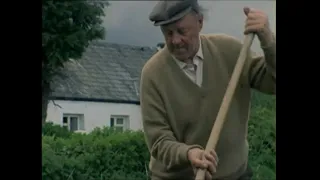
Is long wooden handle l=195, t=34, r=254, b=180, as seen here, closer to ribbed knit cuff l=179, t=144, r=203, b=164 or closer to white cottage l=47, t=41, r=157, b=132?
ribbed knit cuff l=179, t=144, r=203, b=164

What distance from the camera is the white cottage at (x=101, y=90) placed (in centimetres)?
181

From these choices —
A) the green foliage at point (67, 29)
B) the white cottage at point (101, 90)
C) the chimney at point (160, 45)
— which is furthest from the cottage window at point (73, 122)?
the chimney at point (160, 45)

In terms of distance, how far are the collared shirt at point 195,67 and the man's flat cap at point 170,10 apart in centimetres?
8

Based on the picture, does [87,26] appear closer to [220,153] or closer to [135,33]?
[135,33]

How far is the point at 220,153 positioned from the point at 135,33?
12.4 inches

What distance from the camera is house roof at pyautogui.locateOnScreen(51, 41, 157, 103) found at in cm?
183

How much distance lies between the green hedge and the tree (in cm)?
8

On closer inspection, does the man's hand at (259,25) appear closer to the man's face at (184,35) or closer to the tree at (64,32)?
the man's face at (184,35)

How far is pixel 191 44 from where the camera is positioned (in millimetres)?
1761

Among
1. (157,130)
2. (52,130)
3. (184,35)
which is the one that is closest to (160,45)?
(184,35)

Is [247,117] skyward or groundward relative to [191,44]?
groundward

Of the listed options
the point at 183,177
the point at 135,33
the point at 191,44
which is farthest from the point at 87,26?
the point at 183,177

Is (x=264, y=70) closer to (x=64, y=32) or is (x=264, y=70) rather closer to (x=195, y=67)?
(x=195, y=67)

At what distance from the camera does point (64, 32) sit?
184 centimetres
